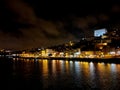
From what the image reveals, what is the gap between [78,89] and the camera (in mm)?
25734

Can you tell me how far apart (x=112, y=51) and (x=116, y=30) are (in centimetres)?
5869

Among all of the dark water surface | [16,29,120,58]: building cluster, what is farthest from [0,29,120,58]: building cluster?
the dark water surface

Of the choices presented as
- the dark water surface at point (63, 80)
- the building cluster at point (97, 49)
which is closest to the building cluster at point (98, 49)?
the building cluster at point (97, 49)

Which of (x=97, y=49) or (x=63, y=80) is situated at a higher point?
(x=97, y=49)

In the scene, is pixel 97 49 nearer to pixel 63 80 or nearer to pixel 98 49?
pixel 98 49

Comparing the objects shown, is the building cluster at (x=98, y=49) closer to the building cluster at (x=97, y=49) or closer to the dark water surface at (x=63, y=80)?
the building cluster at (x=97, y=49)

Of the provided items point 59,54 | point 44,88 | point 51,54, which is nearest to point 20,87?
point 44,88

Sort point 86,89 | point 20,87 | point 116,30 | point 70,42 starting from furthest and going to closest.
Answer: point 70,42, point 116,30, point 20,87, point 86,89

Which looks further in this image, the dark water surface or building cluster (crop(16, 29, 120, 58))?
building cluster (crop(16, 29, 120, 58))

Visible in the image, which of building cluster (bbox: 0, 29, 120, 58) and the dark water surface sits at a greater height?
building cluster (bbox: 0, 29, 120, 58)

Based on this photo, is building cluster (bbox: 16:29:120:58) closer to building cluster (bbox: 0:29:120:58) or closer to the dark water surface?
building cluster (bbox: 0:29:120:58)

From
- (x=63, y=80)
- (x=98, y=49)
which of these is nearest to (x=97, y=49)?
(x=98, y=49)

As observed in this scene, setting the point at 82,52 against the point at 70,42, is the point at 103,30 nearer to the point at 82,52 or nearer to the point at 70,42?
the point at 70,42

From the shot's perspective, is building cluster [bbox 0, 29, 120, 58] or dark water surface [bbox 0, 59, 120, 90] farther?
building cluster [bbox 0, 29, 120, 58]
